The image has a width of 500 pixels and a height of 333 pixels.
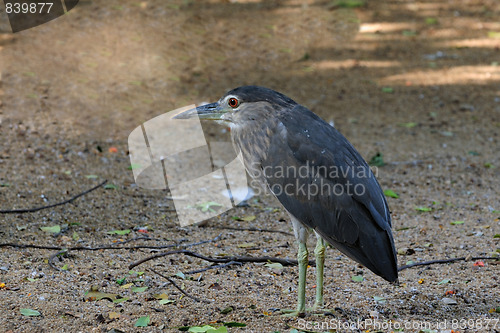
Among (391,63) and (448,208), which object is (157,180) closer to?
(448,208)

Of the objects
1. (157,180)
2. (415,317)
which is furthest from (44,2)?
(415,317)

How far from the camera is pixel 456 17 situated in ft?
40.0

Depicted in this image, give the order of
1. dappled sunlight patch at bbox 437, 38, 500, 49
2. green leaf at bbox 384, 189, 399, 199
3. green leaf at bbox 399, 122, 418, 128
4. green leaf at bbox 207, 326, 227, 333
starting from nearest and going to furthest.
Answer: green leaf at bbox 207, 326, 227, 333
green leaf at bbox 384, 189, 399, 199
green leaf at bbox 399, 122, 418, 128
dappled sunlight patch at bbox 437, 38, 500, 49

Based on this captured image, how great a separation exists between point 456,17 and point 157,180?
8.13m

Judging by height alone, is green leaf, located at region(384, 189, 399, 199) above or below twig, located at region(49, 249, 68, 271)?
below

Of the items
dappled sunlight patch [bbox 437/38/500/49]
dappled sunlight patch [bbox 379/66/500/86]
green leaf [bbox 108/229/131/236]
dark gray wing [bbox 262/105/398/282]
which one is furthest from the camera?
dappled sunlight patch [bbox 437/38/500/49]

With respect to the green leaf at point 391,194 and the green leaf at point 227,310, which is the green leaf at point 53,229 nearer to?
the green leaf at point 227,310

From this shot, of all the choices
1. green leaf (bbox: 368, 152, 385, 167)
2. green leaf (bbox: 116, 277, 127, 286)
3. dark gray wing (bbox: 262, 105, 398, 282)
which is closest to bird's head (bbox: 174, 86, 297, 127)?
dark gray wing (bbox: 262, 105, 398, 282)

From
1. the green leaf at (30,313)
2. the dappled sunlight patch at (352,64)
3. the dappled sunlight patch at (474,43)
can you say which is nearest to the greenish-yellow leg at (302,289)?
the green leaf at (30,313)

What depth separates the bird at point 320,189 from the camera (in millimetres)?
3898

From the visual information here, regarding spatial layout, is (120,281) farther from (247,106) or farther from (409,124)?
(409,124)

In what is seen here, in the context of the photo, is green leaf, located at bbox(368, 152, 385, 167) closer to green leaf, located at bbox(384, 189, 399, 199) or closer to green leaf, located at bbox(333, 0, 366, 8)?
green leaf, located at bbox(384, 189, 399, 199)

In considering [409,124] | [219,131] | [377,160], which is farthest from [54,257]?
[409,124]

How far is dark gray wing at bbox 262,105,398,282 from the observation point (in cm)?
389
